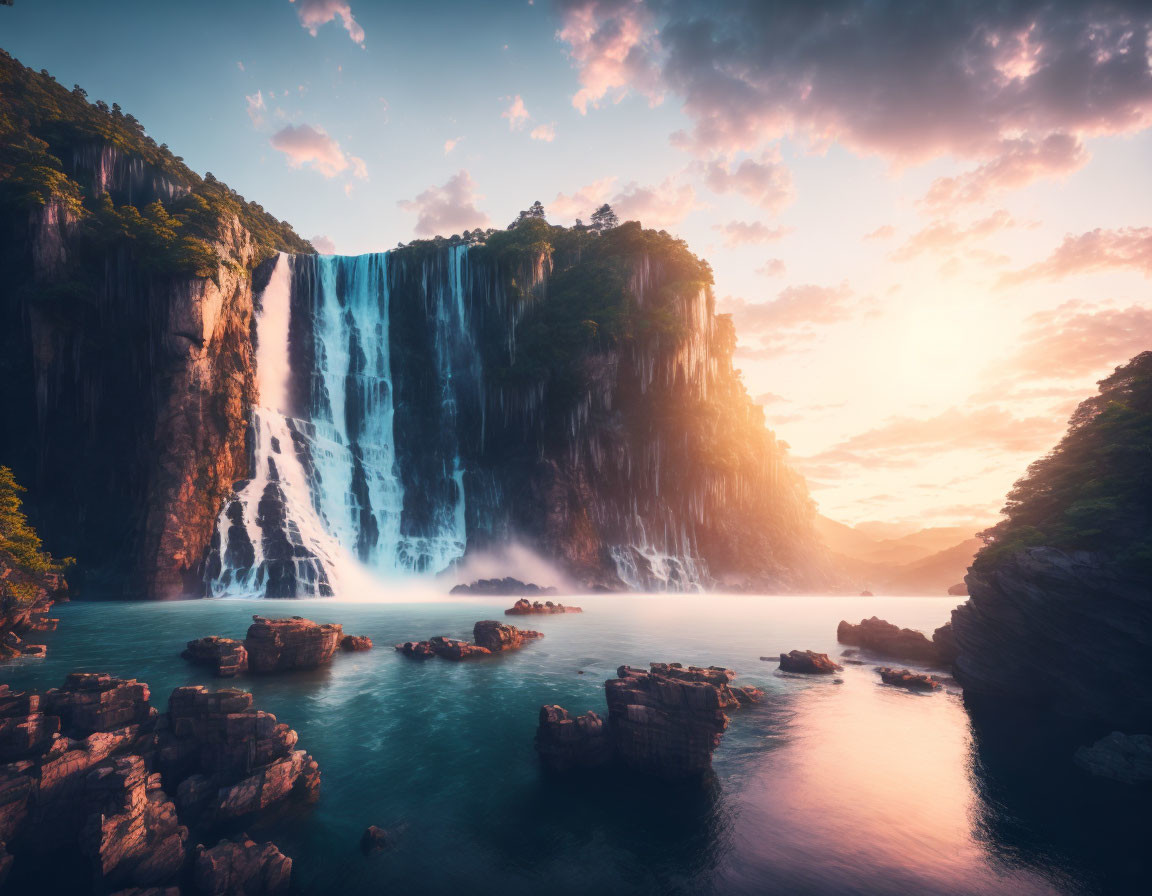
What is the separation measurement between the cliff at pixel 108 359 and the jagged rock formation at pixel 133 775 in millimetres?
38867

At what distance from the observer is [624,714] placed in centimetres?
1689

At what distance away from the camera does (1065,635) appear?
72.3ft

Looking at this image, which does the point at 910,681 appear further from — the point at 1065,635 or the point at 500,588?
the point at 500,588

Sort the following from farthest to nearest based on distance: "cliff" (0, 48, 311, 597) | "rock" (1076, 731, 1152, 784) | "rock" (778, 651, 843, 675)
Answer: "cliff" (0, 48, 311, 597)
"rock" (778, 651, 843, 675)
"rock" (1076, 731, 1152, 784)

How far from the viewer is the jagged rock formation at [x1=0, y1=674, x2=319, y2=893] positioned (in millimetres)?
10828

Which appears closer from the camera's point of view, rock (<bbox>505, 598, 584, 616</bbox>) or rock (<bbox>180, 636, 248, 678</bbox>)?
rock (<bbox>180, 636, 248, 678</bbox>)

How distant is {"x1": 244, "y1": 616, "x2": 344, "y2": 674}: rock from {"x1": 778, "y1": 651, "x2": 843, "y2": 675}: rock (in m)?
27.9

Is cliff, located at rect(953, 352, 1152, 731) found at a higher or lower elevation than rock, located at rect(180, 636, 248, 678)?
higher

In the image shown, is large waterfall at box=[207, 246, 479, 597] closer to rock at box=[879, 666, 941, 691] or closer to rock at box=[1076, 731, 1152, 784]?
rock at box=[879, 666, 941, 691]

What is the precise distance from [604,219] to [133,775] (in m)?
105

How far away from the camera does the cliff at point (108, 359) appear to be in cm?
4697

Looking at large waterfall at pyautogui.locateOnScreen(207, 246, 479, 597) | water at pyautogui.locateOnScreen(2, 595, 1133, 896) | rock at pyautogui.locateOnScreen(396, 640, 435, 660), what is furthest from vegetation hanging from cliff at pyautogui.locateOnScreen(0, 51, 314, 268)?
rock at pyautogui.locateOnScreen(396, 640, 435, 660)

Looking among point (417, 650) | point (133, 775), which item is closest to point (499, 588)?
point (417, 650)

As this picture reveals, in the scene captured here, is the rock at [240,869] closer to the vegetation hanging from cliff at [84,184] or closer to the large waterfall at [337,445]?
the large waterfall at [337,445]
